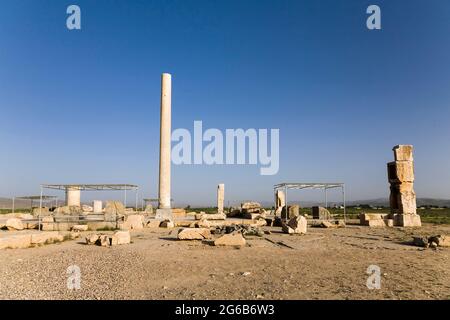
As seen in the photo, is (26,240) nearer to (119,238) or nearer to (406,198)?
(119,238)

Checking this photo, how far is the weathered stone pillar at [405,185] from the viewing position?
19.4 metres

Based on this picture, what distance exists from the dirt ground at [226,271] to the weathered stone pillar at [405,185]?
883 cm

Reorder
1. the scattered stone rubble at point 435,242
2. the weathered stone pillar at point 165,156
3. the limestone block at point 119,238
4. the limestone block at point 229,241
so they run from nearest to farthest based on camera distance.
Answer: the scattered stone rubble at point 435,242, the limestone block at point 229,241, the limestone block at point 119,238, the weathered stone pillar at point 165,156

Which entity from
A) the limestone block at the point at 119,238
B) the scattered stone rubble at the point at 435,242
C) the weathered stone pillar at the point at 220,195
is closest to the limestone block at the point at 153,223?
the limestone block at the point at 119,238

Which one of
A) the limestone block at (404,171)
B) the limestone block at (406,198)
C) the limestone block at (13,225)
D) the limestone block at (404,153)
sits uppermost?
the limestone block at (404,153)

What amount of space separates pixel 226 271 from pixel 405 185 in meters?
16.3

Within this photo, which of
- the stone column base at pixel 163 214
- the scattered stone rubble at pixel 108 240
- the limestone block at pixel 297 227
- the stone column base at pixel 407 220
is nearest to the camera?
the scattered stone rubble at pixel 108 240

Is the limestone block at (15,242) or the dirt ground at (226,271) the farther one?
the limestone block at (15,242)

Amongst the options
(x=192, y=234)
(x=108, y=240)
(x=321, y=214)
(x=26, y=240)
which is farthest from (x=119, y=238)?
(x=321, y=214)

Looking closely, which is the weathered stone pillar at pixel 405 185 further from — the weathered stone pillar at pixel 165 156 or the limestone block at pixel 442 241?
the weathered stone pillar at pixel 165 156

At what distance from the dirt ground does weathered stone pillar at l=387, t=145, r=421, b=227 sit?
347 inches

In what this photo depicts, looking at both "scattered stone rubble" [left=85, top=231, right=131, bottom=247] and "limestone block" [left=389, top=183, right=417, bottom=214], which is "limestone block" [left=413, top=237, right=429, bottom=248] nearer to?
"limestone block" [left=389, top=183, right=417, bottom=214]
